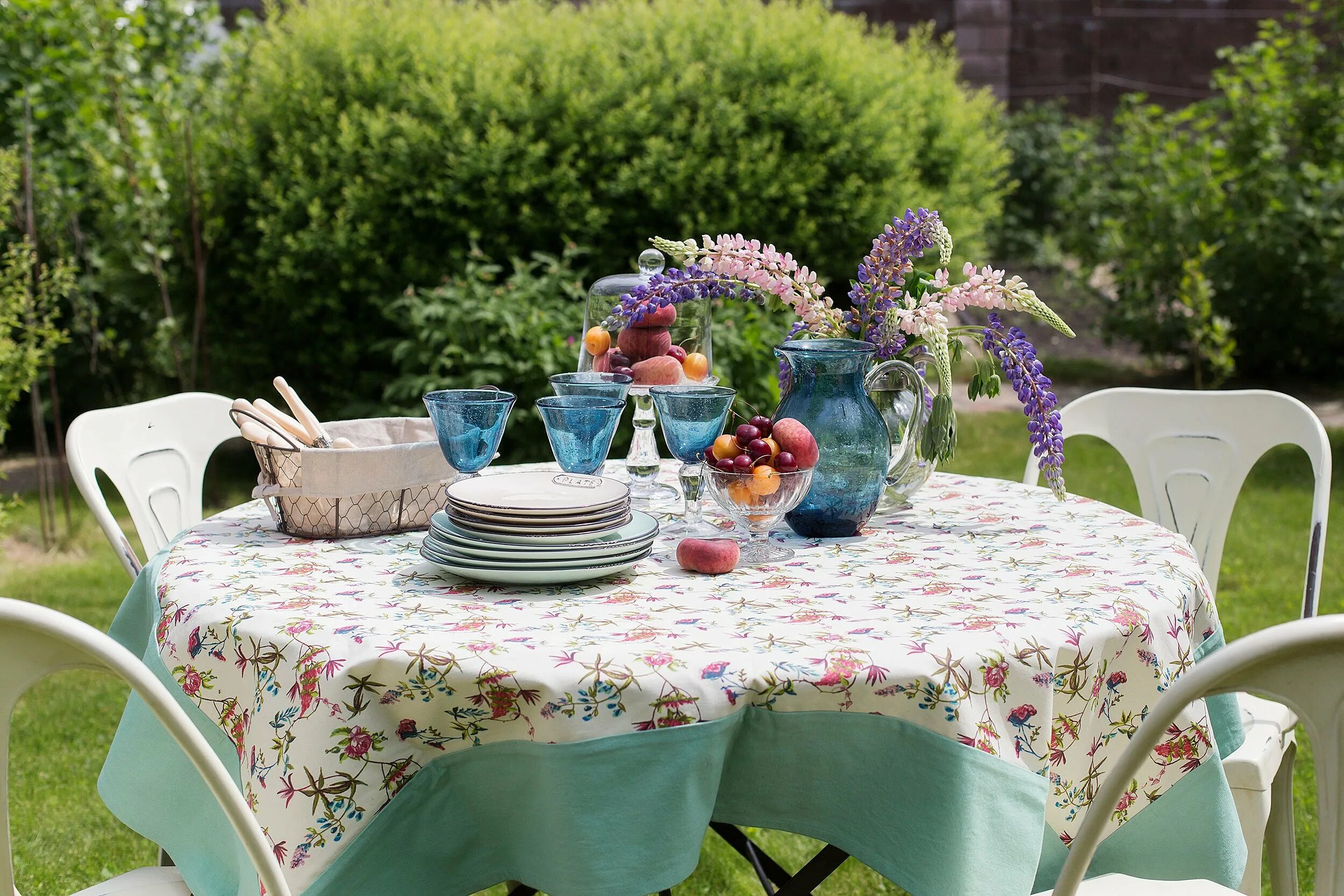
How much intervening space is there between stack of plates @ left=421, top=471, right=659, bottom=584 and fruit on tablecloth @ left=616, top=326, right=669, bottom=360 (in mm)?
493

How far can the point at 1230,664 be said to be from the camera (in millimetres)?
1047

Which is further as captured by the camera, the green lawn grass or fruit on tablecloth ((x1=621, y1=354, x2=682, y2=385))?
the green lawn grass

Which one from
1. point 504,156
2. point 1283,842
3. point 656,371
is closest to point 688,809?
point 656,371

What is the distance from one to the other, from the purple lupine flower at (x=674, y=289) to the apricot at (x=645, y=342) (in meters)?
0.12

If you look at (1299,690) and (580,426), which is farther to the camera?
(580,426)

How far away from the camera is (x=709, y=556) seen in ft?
5.54

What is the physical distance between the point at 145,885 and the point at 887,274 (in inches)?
56.4

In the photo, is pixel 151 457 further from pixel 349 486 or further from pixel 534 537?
pixel 534 537

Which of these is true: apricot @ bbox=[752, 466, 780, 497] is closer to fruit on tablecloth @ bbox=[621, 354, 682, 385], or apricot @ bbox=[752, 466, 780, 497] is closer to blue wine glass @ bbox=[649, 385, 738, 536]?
blue wine glass @ bbox=[649, 385, 738, 536]

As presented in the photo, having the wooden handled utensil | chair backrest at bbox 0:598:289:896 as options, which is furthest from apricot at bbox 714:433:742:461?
chair backrest at bbox 0:598:289:896

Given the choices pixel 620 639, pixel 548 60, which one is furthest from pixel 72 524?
pixel 620 639

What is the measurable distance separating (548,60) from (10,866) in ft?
16.0

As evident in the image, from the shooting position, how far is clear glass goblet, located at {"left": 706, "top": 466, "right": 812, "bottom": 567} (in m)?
1.70

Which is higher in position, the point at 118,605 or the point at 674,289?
the point at 674,289
